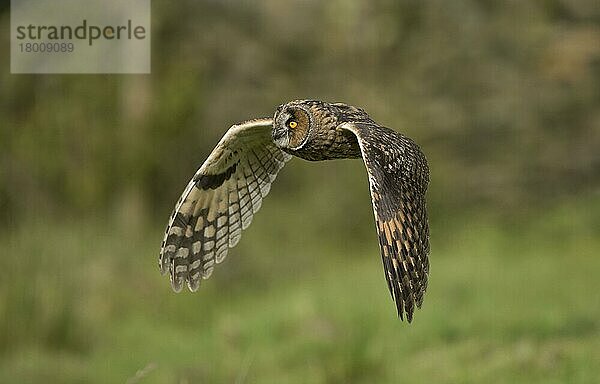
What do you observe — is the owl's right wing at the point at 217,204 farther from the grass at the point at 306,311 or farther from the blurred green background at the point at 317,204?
the blurred green background at the point at 317,204

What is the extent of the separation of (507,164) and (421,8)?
2.04m

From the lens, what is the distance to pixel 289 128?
16.8ft

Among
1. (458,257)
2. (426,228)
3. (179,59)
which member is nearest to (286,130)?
(426,228)

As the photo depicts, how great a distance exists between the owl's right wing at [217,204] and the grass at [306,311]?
2.42ft

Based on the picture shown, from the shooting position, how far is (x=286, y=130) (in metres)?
5.11

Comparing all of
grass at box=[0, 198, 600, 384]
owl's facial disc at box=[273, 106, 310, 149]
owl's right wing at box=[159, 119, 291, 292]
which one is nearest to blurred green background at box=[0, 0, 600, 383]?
grass at box=[0, 198, 600, 384]

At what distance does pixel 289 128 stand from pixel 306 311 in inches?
161

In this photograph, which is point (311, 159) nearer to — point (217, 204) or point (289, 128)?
point (289, 128)

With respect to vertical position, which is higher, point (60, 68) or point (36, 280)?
point (60, 68)

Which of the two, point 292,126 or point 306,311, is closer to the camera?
point 292,126

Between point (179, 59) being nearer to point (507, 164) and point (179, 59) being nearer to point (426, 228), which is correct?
point (507, 164)

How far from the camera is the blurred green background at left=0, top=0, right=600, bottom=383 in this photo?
25.6 feet

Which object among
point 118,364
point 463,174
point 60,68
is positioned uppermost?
point 60,68

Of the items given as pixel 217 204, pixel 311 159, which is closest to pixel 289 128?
pixel 311 159
